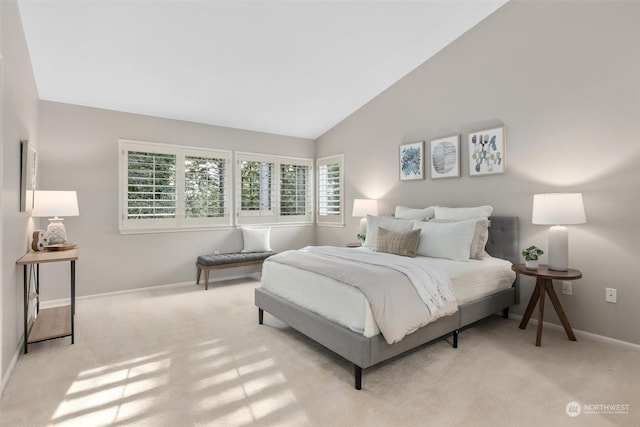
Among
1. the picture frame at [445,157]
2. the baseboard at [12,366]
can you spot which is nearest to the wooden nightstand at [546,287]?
the picture frame at [445,157]

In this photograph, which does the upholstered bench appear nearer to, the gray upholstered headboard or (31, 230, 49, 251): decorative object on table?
(31, 230, 49, 251): decorative object on table

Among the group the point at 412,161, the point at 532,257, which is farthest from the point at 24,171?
the point at 532,257

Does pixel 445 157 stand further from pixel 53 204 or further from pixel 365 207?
pixel 53 204

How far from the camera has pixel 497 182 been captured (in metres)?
3.60

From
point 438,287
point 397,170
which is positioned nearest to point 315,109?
point 397,170

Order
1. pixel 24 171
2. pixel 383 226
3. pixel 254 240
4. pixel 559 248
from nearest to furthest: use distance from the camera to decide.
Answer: pixel 24 171 < pixel 559 248 < pixel 383 226 < pixel 254 240

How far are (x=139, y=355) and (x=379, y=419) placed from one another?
1.93 meters

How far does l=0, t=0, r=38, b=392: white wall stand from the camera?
212 centimetres

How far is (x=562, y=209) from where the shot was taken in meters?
2.74

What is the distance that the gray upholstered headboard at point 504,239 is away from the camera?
11.2 ft

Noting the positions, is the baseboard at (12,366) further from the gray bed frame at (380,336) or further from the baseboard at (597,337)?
the baseboard at (597,337)

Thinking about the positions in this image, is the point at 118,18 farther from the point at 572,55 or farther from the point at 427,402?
the point at 572,55

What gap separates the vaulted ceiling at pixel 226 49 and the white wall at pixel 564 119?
45 centimetres

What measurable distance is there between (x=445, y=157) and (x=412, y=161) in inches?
19.3
